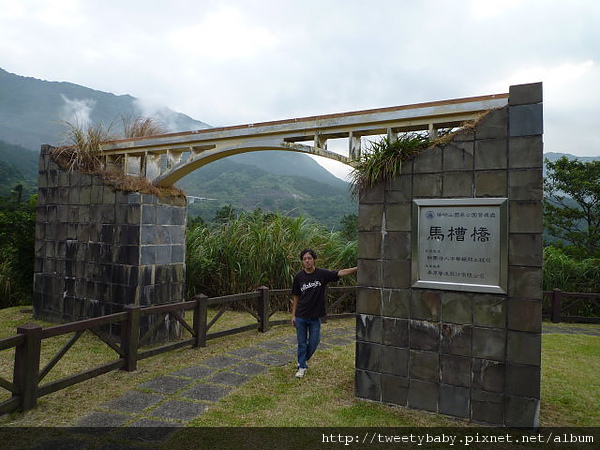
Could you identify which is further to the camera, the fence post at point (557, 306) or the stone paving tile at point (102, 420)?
the fence post at point (557, 306)

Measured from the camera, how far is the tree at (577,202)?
46.2ft

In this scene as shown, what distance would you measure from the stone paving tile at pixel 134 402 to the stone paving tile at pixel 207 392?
31 cm

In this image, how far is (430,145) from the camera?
4.28 m

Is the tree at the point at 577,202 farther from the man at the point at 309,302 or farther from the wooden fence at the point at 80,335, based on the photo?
the man at the point at 309,302

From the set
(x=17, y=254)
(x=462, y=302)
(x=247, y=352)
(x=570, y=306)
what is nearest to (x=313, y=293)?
(x=462, y=302)

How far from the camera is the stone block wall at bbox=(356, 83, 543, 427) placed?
12.3 ft

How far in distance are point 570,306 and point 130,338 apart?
918 centimetres

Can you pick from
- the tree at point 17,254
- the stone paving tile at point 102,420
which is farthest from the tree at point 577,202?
the tree at point 17,254

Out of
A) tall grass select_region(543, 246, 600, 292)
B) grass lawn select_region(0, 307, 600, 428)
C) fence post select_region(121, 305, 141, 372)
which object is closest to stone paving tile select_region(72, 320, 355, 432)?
grass lawn select_region(0, 307, 600, 428)

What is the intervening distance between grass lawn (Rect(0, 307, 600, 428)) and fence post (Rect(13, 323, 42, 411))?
127 mm

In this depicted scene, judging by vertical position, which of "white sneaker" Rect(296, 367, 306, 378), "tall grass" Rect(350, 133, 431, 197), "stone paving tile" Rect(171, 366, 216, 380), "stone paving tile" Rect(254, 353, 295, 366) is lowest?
"stone paving tile" Rect(171, 366, 216, 380)

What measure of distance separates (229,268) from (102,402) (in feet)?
19.6

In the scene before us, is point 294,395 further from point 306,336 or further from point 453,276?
point 453,276

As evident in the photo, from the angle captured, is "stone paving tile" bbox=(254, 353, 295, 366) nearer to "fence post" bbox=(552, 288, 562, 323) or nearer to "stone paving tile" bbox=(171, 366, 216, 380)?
"stone paving tile" bbox=(171, 366, 216, 380)
